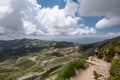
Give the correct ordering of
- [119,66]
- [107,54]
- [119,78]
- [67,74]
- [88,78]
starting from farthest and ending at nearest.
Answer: [107,54], [119,66], [88,78], [67,74], [119,78]

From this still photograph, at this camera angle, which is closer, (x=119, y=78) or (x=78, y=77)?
(x=119, y=78)

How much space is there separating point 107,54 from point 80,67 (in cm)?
2574

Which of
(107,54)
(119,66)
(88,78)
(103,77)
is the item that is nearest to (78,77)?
(88,78)

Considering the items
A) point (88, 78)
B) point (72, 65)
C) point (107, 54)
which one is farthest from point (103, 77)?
point (107, 54)

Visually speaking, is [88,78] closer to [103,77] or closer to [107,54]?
[103,77]

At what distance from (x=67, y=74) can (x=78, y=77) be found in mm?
2085

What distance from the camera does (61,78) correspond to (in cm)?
1684

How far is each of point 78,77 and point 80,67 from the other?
2.77 meters

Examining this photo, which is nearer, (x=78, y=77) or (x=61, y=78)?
(x=61, y=78)

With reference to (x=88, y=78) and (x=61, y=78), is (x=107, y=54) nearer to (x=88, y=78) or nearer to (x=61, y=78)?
(x=88, y=78)

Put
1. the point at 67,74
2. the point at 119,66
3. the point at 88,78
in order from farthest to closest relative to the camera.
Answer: the point at 119,66 < the point at 88,78 < the point at 67,74

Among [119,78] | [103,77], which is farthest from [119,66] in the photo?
[119,78]

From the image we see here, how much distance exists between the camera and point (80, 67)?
22.6 m

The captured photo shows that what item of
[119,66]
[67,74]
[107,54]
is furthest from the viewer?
[107,54]
